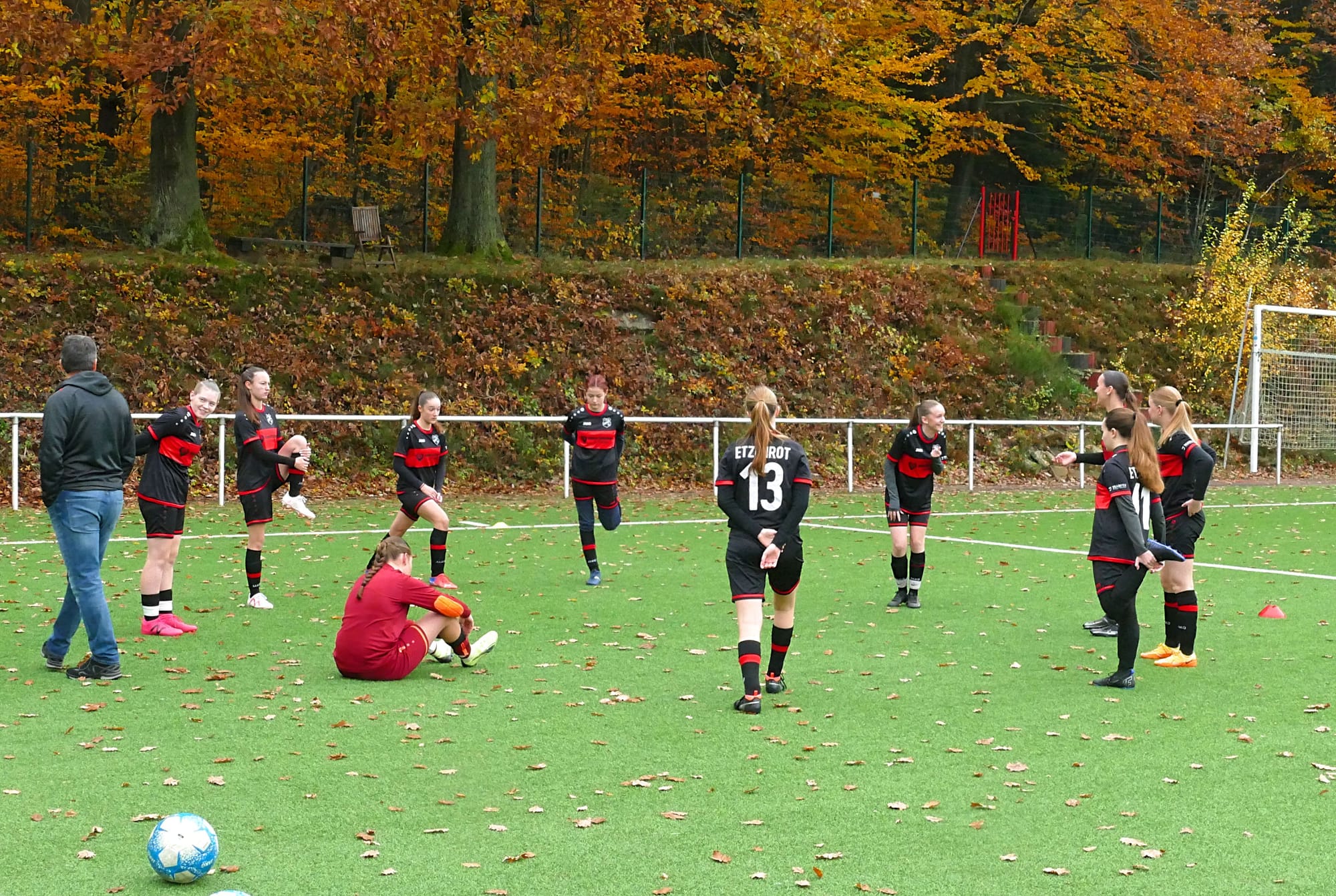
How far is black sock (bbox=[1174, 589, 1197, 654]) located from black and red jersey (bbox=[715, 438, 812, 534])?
117 inches

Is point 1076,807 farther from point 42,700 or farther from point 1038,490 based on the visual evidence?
point 1038,490

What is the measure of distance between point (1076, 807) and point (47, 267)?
2032 centimetres

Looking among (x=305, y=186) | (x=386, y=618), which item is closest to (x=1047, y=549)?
(x=386, y=618)

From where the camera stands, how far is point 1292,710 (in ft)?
26.6

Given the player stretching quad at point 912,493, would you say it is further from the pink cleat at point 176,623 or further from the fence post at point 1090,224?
the fence post at point 1090,224

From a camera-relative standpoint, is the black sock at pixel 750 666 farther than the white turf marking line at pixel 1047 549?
No

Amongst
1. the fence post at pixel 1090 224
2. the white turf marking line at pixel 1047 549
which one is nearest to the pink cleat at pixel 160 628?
the white turf marking line at pixel 1047 549

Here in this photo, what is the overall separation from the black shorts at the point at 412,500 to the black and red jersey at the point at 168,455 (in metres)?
2.04

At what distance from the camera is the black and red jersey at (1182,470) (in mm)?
9781

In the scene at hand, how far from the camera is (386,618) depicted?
8.67 m

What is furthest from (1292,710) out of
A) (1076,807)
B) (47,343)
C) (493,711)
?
(47,343)

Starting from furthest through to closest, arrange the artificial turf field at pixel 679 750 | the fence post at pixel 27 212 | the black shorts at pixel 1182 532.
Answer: the fence post at pixel 27 212
the black shorts at pixel 1182 532
the artificial turf field at pixel 679 750

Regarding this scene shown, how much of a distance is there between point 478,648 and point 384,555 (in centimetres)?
108

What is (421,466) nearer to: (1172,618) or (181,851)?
(1172,618)
